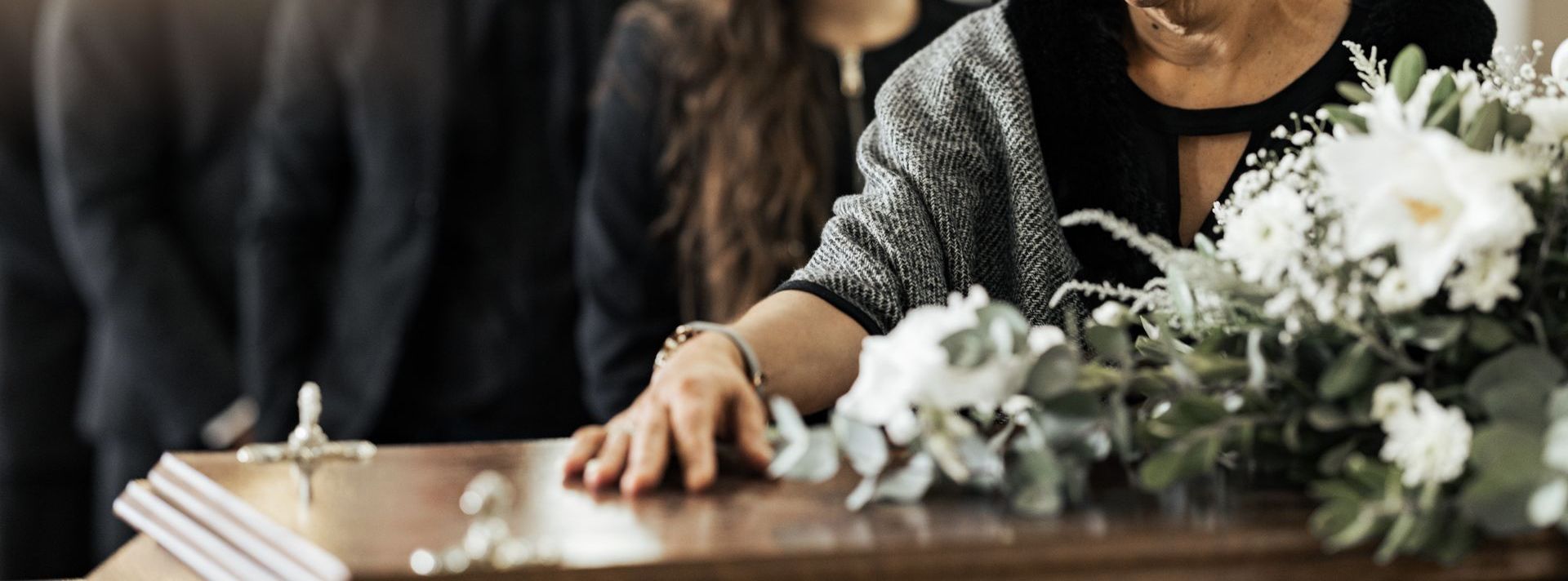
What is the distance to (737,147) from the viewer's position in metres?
2.89

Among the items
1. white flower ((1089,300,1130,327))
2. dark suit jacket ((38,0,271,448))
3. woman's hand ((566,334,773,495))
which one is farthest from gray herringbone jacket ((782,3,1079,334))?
dark suit jacket ((38,0,271,448))

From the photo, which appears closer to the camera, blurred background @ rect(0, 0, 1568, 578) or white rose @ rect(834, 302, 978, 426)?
white rose @ rect(834, 302, 978, 426)

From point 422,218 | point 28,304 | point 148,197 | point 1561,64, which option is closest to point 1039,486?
point 1561,64

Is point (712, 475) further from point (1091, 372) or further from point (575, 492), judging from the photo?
point (1091, 372)

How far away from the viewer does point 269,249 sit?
10.7 feet

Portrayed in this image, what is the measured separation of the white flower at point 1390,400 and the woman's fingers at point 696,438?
0.40 meters

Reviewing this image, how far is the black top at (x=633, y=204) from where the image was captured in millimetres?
2936

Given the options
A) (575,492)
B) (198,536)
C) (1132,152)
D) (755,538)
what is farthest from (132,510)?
(1132,152)

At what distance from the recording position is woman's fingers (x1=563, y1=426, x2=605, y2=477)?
1093mm

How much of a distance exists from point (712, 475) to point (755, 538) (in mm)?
168

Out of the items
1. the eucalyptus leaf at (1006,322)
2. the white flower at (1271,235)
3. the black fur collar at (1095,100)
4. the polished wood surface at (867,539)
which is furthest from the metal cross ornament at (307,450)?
the black fur collar at (1095,100)

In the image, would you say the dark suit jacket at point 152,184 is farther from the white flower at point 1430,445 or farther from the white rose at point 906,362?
the white flower at point 1430,445

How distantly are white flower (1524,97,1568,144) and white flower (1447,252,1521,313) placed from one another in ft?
0.34

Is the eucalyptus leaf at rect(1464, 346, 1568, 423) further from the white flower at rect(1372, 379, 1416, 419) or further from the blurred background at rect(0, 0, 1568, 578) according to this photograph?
the blurred background at rect(0, 0, 1568, 578)
